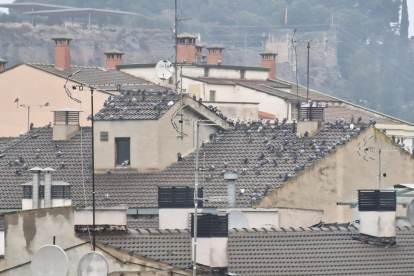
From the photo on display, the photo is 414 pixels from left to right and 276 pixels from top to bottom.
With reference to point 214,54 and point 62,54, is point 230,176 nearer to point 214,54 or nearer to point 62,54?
point 62,54

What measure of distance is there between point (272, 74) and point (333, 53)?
122 meters

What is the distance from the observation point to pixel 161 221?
30.6m

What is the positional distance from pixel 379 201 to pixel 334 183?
11.8 m

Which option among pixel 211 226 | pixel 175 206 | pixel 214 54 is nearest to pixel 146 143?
pixel 175 206

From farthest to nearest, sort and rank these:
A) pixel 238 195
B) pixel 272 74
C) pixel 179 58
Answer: pixel 272 74 → pixel 179 58 → pixel 238 195

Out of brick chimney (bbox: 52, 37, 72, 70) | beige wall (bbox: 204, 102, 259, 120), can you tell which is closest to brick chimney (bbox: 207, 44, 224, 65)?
brick chimney (bbox: 52, 37, 72, 70)

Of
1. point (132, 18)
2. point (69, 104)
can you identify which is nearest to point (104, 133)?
point (69, 104)

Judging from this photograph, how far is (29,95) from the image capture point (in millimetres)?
59781

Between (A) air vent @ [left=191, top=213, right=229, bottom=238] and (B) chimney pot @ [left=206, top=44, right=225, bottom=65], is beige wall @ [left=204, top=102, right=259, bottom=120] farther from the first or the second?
(A) air vent @ [left=191, top=213, right=229, bottom=238]

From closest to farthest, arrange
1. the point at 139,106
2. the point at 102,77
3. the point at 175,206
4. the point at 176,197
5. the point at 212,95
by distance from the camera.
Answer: the point at 176,197 < the point at 175,206 < the point at 139,106 < the point at 212,95 < the point at 102,77

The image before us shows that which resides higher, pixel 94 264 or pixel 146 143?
pixel 146 143

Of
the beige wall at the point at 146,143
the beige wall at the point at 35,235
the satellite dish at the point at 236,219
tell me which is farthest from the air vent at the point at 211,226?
the beige wall at the point at 146,143

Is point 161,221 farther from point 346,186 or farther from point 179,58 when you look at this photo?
Answer: point 179,58

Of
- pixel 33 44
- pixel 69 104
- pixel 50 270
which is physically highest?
pixel 33 44
